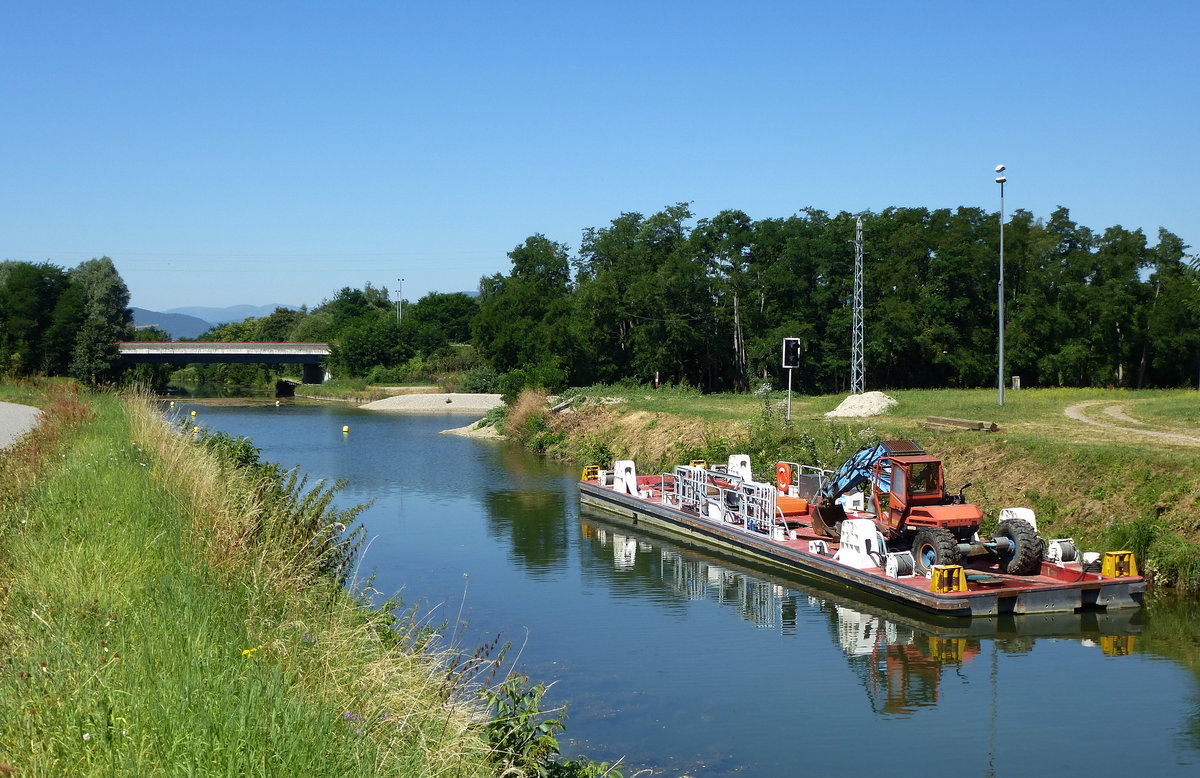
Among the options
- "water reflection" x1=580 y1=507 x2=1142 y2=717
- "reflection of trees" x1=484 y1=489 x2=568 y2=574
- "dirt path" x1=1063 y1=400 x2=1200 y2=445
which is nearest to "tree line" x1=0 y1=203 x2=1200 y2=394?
"dirt path" x1=1063 y1=400 x2=1200 y2=445

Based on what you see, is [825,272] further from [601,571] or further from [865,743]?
[865,743]

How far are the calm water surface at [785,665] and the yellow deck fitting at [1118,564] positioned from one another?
2.40 ft

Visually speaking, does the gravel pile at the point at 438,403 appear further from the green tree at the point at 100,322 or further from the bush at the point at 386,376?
the green tree at the point at 100,322

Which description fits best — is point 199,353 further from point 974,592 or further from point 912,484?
point 974,592

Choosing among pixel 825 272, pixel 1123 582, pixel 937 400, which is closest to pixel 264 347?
pixel 825 272

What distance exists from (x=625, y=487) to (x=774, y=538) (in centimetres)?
761

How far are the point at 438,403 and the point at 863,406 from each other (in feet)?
148

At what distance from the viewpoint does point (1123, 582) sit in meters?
16.5

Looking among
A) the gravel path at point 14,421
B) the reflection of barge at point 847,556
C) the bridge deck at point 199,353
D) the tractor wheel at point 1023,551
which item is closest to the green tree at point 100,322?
the bridge deck at point 199,353

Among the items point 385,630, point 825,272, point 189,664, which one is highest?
point 825,272

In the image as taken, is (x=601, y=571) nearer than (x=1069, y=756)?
No

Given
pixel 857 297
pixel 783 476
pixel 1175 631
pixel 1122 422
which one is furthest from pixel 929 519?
pixel 857 297

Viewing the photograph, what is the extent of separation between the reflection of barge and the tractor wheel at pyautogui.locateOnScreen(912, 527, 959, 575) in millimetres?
206

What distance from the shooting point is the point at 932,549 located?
17.3m
